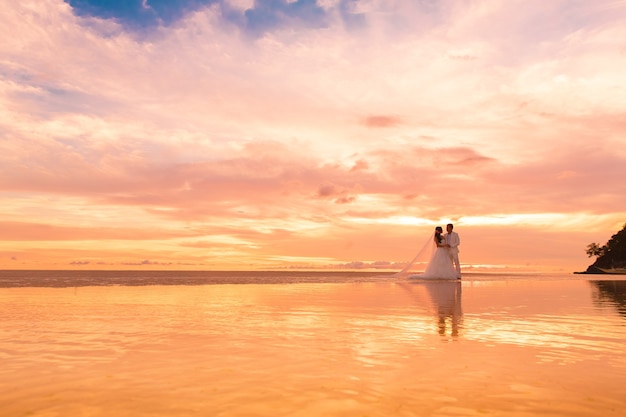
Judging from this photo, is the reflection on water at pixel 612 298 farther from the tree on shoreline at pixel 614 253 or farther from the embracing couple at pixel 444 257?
the tree on shoreline at pixel 614 253

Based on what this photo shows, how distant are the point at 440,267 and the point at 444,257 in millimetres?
934

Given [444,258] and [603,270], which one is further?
[603,270]

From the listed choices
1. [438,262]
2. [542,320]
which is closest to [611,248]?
[438,262]

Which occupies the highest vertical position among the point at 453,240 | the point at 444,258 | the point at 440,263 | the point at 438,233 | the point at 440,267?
the point at 438,233

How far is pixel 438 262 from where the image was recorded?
40.6 m

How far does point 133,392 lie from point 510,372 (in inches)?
191

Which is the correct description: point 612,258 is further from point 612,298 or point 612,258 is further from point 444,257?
point 612,298

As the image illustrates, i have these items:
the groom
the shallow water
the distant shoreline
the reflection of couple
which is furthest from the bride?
the distant shoreline

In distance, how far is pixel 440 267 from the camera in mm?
40406

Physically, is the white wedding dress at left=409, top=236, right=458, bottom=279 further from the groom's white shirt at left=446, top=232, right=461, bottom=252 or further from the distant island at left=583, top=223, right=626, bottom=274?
the distant island at left=583, top=223, right=626, bottom=274

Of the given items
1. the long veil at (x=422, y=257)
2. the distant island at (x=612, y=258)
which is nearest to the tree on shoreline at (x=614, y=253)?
the distant island at (x=612, y=258)

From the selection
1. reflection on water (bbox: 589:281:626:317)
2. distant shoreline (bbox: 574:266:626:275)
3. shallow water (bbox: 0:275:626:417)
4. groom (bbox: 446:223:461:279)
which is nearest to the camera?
shallow water (bbox: 0:275:626:417)

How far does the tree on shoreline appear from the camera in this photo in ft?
408

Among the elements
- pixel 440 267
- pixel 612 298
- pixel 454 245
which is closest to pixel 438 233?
pixel 454 245
